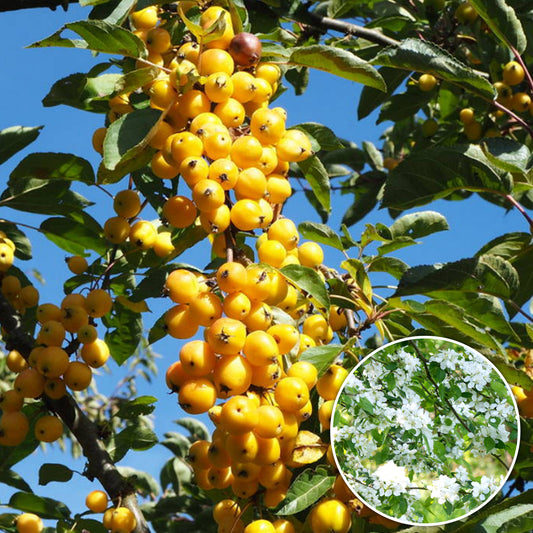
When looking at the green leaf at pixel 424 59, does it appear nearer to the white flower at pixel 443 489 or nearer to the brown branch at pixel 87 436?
the white flower at pixel 443 489

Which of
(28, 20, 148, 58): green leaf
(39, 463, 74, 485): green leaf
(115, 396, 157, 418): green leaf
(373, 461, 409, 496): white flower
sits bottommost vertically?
(39, 463, 74, 485): green leaf

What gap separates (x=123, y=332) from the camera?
10.1 ft

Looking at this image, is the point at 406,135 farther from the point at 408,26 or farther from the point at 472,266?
the point at 472,266

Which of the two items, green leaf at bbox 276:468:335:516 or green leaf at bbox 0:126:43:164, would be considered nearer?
green leaf at bbox 276:468:335:516

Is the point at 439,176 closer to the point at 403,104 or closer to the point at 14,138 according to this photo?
the point at 14,138

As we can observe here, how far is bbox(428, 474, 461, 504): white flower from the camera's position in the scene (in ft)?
6.15

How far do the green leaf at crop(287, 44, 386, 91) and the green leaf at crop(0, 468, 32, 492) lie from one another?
2031 millimetres

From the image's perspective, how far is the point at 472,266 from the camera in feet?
7.45

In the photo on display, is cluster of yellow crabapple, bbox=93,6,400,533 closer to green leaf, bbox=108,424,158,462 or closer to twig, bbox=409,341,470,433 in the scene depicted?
twig, bbox=409,341,470,433

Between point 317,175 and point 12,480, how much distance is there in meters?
1.83

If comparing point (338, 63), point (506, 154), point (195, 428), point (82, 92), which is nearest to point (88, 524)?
point (82, 92)

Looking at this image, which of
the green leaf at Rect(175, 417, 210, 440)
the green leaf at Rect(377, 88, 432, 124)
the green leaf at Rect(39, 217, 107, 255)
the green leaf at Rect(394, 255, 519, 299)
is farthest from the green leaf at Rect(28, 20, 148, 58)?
the green leaf at Rect(175, 417, 210, 440)

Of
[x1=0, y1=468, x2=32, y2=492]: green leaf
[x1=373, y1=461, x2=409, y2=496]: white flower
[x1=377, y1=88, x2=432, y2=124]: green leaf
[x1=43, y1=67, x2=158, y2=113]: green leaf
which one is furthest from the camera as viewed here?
[x1=377, y1=88, x2=432, y2=124]: green leaf

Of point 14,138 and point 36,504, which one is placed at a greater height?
point 14,138
